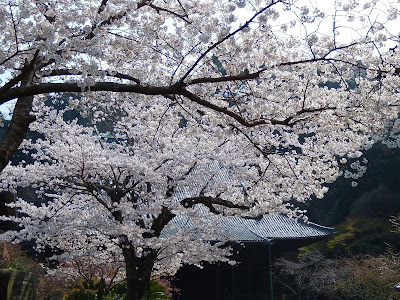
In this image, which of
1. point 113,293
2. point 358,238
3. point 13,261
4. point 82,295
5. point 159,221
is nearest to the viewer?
point 13,261

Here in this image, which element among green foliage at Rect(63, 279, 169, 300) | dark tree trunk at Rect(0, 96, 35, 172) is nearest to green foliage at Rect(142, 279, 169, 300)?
green foliage at Rect(63, 279, 169, 300)

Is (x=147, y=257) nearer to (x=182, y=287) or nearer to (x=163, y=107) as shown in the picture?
(x=163, y=107)

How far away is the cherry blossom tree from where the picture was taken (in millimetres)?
4543

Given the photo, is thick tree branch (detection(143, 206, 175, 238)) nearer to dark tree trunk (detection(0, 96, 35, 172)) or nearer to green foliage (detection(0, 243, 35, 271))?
green foliage (detection(0, 243, 35, 271))

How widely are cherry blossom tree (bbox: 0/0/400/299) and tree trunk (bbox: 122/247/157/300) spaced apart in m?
0.02

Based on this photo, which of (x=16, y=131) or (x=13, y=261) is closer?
(x=16, y=131)

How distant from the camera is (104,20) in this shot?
4980 millimetres

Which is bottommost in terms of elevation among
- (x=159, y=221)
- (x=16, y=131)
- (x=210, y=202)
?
(x=16, y=131)

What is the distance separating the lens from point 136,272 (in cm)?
875

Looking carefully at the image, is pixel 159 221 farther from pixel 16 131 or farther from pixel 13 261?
pixel 16 131

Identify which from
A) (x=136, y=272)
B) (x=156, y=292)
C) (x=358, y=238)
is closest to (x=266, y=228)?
(x=358, y=238)

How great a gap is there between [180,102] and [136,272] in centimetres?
398

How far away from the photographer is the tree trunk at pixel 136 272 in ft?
28.3

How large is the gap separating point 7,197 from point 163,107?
381 centimetres
